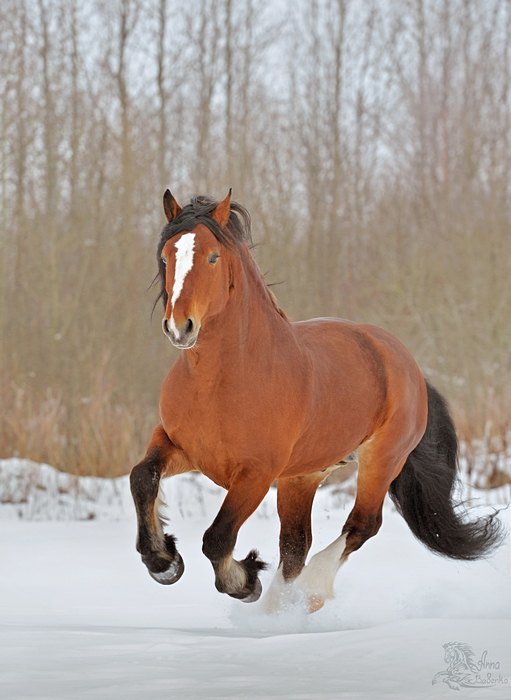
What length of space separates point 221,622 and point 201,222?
1827 mm

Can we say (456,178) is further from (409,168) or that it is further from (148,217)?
(148,217)

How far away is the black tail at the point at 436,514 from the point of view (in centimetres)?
499

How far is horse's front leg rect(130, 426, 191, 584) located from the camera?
370 centimetres

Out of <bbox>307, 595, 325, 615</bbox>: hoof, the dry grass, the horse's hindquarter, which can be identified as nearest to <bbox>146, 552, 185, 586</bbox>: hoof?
the horse's hindquarter

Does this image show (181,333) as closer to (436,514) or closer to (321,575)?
(321,575)

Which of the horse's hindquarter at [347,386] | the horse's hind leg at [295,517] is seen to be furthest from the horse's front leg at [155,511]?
the horse's hind leg at [295,517]

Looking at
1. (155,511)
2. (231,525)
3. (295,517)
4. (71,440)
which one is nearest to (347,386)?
(295,517)

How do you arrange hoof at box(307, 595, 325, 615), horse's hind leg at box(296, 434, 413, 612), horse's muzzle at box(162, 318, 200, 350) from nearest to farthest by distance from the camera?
horse's muzzle at box(162, 318, 200, 350), hoof at box(307, 595, 325, 615), horse's hind leg at box(296, 434, 413, 612)

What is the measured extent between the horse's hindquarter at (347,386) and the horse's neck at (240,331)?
298 millimetres

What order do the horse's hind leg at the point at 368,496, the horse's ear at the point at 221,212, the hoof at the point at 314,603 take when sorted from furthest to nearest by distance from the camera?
the horse's hind leg at the point at 368,496
the hoof at the point at 314,603
the horse's ear at the point at 221,212

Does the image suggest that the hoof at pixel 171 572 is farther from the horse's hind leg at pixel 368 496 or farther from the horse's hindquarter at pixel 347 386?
the horse's hind leg at pixel 368 496

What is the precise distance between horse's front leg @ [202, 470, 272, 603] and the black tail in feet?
4.81

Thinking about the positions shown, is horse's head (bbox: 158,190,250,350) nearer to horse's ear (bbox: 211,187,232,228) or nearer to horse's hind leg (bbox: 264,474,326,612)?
horse's ear (bbox: 211,187,232,228)

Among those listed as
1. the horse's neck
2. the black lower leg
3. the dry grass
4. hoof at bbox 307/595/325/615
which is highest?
the horse's neck
